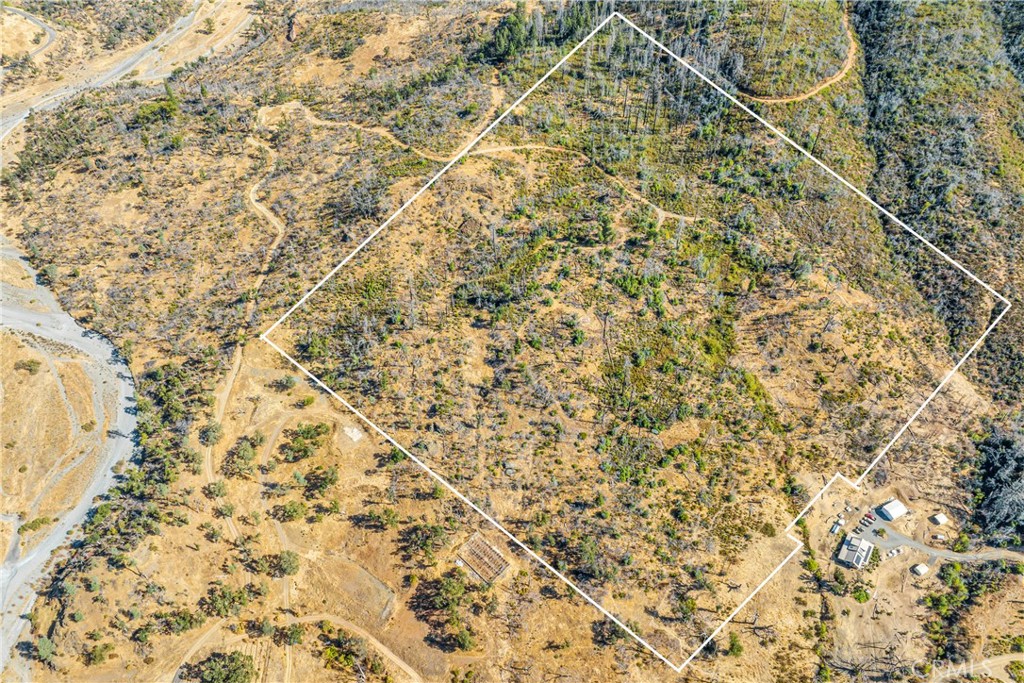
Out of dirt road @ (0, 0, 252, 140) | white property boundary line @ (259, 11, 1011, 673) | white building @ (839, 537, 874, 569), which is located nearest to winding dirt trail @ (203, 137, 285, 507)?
white property boundary line @ (259, 11, 1011, 673)

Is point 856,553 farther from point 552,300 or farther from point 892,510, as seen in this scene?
point 552,300

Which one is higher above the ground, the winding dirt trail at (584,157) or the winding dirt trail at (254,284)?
the winding dirt trail at (584,157)

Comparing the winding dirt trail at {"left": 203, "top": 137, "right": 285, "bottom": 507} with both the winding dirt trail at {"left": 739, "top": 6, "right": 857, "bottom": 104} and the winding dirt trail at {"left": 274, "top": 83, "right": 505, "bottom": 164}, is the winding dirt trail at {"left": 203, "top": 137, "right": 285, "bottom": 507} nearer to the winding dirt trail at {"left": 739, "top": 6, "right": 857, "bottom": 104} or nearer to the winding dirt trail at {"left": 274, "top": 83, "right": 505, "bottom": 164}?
the winding dirt trail at {"left": 274, "top": 83, "right": 505, "bottom": 164}

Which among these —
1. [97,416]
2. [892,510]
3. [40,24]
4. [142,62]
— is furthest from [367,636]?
[40,24]

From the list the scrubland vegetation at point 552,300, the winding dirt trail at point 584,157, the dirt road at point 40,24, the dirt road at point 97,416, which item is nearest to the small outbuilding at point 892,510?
the scrubland vegetation at point 552,300

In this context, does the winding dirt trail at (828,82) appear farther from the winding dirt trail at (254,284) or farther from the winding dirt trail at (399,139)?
the winding dirt trail at (254,284)
